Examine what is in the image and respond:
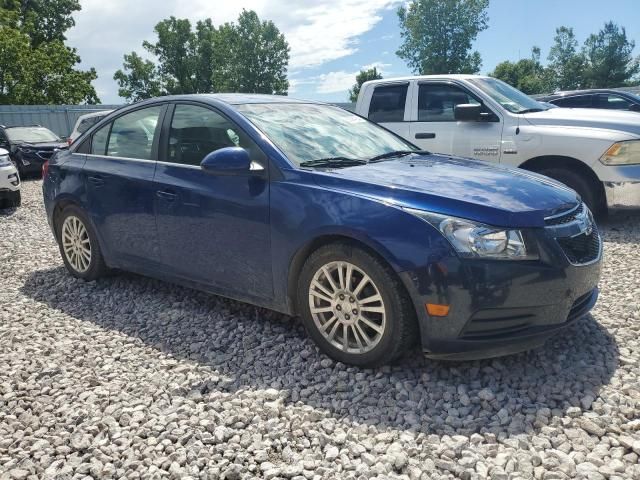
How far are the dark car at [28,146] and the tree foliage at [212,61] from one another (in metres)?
47.2

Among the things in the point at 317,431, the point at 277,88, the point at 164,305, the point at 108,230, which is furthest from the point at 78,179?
the point at 277,88

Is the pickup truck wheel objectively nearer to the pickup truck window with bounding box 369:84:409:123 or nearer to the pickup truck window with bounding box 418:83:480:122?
the pickup truck window with bounding box 418:83:480:122

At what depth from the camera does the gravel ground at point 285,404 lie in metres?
2.46

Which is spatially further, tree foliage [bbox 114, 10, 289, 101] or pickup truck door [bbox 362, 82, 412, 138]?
tree foliage [bbox 114, 10, 289, 101]

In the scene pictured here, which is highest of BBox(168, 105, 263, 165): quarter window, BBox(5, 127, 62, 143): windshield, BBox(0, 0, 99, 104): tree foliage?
BBox(0, 0, 99, 104): tree foliage

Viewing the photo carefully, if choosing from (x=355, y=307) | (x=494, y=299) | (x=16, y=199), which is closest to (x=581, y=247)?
(x=494, y=299)

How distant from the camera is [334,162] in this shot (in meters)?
3.63

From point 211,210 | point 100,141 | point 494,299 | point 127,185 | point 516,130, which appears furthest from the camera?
point 516,130

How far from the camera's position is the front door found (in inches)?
140

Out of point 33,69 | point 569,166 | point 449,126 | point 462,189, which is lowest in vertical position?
point 569,166

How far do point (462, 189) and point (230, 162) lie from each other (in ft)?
4.55

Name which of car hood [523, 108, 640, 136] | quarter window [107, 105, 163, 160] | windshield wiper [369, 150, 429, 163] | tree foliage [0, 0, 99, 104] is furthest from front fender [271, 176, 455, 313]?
tree foliage [0, 0, 99, 104]

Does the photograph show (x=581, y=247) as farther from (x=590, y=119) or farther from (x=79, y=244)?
(x=590, y=119)

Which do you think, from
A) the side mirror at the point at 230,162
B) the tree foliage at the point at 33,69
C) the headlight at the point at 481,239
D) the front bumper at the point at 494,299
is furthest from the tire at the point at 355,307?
the tree foliage at the point at 33,69
